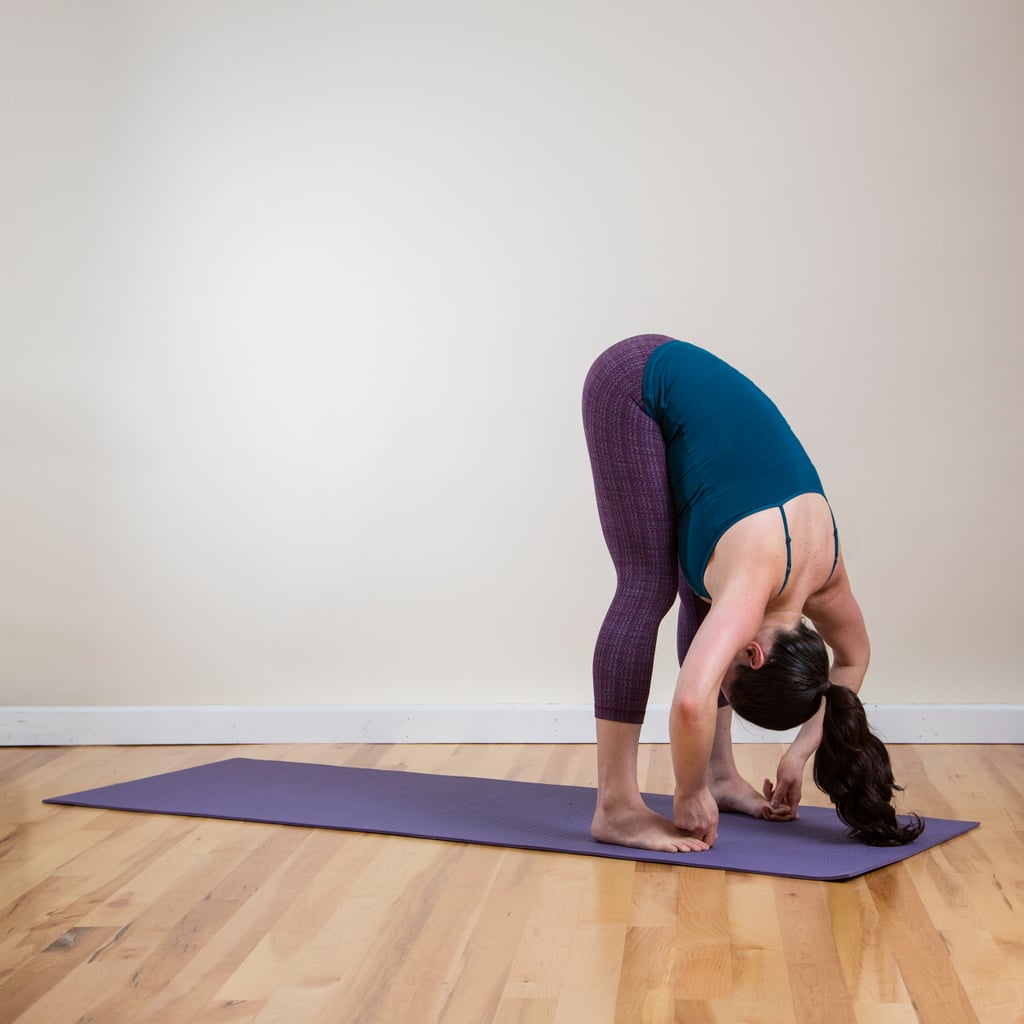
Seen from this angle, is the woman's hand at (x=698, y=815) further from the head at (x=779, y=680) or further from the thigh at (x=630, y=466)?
the thigh at (x=630, y=466)

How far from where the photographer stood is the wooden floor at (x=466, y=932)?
147 centimetres

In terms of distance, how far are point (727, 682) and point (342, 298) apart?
184 cm

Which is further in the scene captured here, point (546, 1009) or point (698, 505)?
point (698, 505)

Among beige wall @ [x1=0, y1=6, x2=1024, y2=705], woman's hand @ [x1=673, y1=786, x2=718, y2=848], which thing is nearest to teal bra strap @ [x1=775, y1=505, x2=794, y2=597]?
woman's hand @ [x1=673, y1=786, x2=718, y2=848]

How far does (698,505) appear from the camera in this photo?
2.12 m

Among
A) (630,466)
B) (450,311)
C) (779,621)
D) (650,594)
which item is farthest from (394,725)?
(779,621)

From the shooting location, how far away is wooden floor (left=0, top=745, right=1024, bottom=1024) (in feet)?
4.83

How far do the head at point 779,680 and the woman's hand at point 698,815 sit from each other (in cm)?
17

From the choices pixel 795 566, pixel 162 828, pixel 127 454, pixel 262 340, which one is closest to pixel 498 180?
pixel 262 340

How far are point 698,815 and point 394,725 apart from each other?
4.56ft

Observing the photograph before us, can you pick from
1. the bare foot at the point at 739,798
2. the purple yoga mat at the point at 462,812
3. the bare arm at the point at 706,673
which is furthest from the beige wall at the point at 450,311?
the bare arm at the point at 706,673

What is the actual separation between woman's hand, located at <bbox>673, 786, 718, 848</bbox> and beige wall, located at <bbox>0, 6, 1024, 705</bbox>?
1118 millimetres

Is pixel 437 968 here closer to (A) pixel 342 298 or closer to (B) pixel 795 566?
(B) pixel 795 566

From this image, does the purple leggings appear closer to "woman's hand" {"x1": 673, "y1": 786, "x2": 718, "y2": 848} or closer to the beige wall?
"woman's hand" {"x1": 673, "y1": 786, "x2": 718, "y2": 848}
